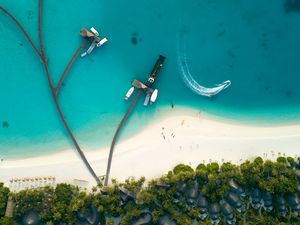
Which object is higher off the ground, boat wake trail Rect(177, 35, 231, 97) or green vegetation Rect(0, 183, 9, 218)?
boat wake trail Rect(177, 35, 231, 97)

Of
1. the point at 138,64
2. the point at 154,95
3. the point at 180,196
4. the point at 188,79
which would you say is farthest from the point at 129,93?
the point at 180,196

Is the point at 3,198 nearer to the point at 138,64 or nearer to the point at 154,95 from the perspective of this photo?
the point at 154,95

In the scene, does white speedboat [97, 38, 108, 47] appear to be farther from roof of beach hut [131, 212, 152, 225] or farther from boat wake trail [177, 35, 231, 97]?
roof of beach hut [131, 212, 152, 225]

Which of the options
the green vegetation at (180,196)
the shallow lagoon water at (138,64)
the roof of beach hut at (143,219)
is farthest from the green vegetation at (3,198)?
the roof of beach hut at (143,219)

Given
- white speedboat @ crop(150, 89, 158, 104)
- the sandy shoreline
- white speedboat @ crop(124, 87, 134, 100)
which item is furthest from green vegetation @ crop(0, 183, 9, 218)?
white speedboat @ crop(150, 89, 158, 104)

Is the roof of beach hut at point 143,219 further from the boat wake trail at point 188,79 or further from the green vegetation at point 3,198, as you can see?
the boat wake trail at point 188,79

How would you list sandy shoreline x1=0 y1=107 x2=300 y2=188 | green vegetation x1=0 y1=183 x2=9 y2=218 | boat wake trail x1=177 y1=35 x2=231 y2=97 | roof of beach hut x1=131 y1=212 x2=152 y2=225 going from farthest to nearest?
boat wake trail x1=177 y1=35 x2=231 y2=97 < sandy shoreline x1=0 y1=107 x2=300 y2=188 < green vegetation x1=0 y1=183 x2=9 y2=218 < roof of beach hut x1=131 y1=212 x2=152 y2=225

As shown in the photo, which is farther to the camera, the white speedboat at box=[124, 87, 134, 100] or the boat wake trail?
the boat wake trail
